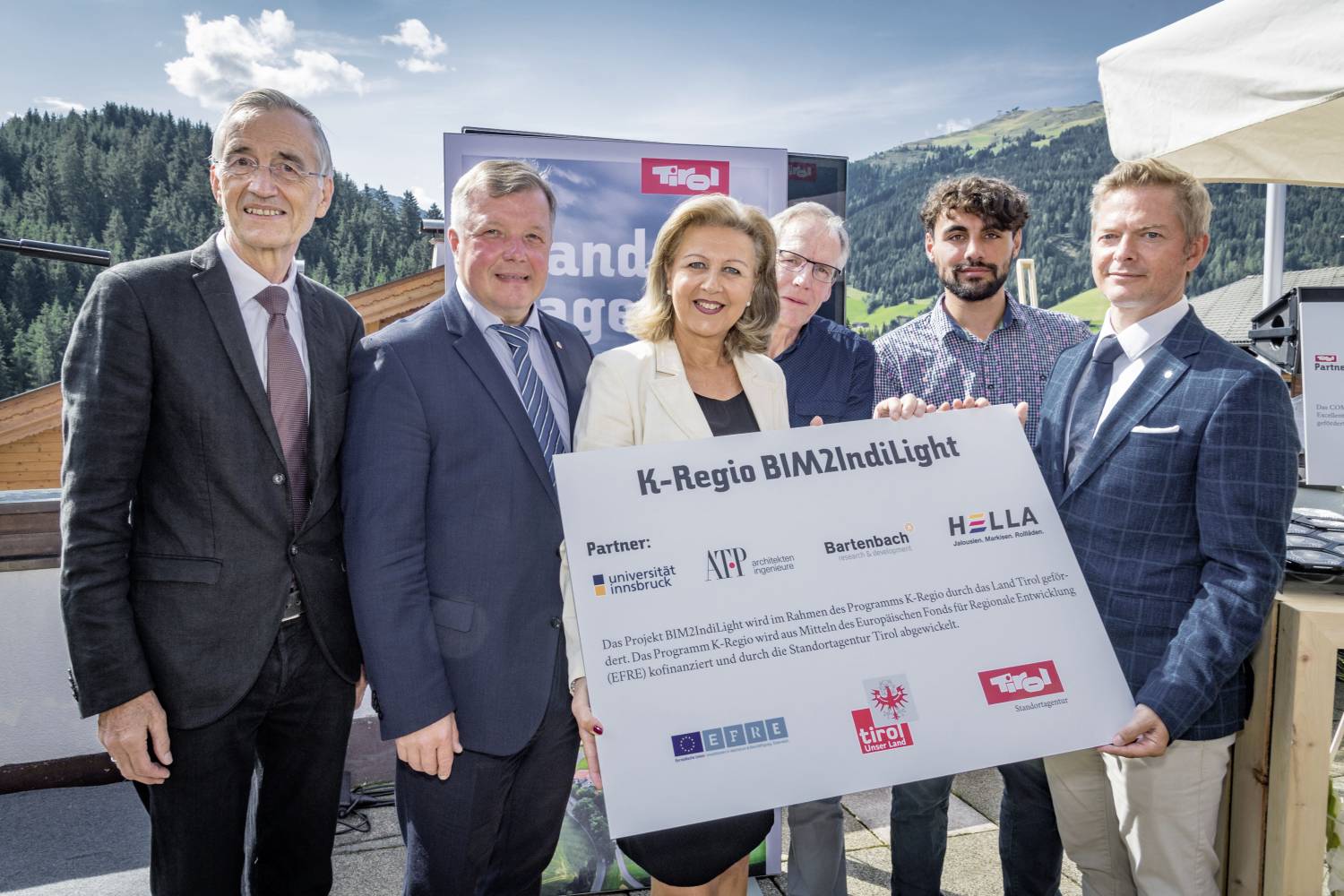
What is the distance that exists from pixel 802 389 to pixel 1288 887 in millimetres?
1789

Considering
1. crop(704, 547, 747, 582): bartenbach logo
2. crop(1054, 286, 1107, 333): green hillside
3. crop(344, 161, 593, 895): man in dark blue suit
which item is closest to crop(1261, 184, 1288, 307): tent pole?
crop(704, 547, 747, 582): bartenbach logo

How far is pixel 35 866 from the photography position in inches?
120

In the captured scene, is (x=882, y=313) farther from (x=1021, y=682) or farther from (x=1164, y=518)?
(x=1021, y=682)

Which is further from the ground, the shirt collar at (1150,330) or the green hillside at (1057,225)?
the green hillside at (1057,225)

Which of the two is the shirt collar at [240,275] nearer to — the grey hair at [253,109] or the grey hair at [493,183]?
the grey hair at [253,109]

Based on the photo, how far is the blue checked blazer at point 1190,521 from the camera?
1.67m

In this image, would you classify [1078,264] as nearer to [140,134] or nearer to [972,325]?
[140,134]

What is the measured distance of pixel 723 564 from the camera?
1671mm

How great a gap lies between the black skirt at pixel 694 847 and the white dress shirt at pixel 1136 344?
1281 mm

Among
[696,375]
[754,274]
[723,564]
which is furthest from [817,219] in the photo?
[723,564]

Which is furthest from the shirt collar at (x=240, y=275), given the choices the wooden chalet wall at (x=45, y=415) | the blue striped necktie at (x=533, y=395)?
the wooden chalet wall at (x=45, y=415)

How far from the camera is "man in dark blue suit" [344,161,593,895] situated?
1.59m

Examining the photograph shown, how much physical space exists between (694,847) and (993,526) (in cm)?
102

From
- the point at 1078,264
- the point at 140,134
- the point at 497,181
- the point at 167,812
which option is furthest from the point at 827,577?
the point at 1078,264
